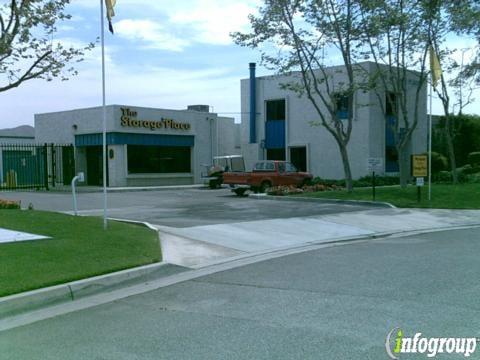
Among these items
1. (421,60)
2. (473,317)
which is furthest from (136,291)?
(421,60)

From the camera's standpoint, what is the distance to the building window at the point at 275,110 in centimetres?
3725

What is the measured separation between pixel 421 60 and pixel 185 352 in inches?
931

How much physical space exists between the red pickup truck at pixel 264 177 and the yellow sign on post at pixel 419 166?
26.1 feet

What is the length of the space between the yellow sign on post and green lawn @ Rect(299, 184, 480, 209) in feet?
3.47

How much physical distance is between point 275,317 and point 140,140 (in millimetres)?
28393

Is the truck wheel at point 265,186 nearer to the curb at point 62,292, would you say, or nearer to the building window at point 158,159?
the building window at point 158,159

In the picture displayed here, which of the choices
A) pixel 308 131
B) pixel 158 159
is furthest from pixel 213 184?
pixel 308 131

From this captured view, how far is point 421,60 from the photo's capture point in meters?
26.1

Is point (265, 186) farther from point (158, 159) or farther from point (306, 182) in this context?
point (158, 159)

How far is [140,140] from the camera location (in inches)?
1332

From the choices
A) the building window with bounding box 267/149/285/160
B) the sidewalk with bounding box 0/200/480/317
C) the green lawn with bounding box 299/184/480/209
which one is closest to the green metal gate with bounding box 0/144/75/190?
the building window with bounding box 267/149/285/160

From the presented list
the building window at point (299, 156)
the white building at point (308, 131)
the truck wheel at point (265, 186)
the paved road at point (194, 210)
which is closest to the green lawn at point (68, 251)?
the paved road at point (194, 210)

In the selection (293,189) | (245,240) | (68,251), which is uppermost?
(293,189)

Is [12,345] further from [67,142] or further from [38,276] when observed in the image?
[67,142]
